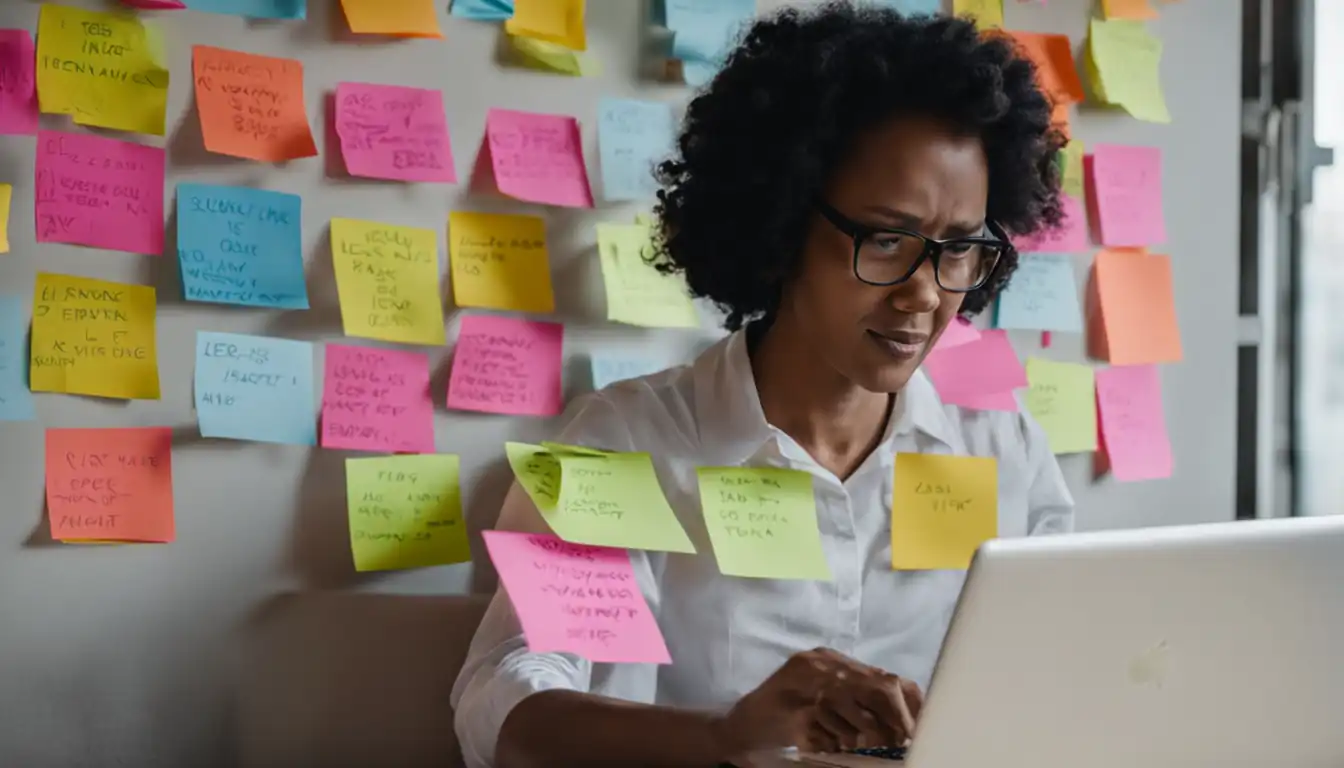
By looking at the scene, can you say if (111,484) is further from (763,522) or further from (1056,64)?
(1056,64)

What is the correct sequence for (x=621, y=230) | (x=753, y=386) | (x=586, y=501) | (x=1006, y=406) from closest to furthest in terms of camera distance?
(x=586, y=501) < (x=753, y=386) < (x=621, y=230) < (x=1006, y=406)

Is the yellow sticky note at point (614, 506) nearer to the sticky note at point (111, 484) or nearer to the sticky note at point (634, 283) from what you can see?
the sticky note at point (634, 283)

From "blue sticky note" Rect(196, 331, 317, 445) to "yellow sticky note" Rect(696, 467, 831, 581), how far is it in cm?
41

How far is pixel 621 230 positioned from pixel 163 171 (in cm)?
49

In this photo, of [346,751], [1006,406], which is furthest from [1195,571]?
[1006,406]

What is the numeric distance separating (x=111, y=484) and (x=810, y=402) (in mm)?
684

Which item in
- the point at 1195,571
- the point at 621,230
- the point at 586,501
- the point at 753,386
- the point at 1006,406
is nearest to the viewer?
the point at 1195,571

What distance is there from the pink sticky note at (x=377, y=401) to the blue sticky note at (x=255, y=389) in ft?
0.08

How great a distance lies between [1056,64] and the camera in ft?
6.18

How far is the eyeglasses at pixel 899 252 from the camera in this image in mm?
1287

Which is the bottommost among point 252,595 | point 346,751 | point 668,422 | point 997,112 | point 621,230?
point 346,751

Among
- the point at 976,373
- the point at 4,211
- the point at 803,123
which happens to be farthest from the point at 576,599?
the point at 976,373

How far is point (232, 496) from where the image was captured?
1.36 metres

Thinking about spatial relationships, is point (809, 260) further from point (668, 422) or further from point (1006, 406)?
point (1006, 406)
